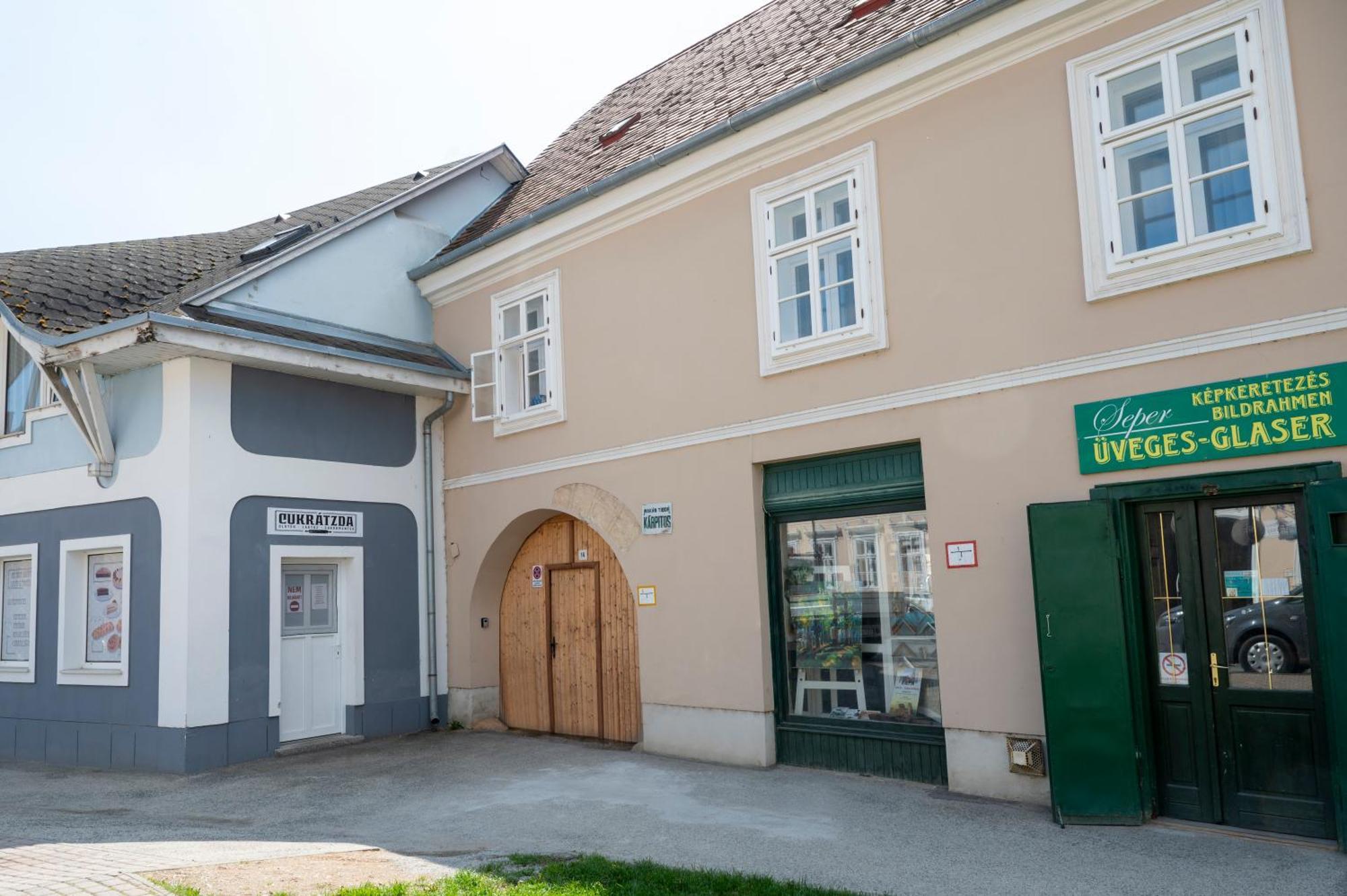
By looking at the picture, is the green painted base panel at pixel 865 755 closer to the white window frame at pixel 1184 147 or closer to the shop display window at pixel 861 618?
the shop display window at pixel 861 618

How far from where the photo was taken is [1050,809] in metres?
7.52

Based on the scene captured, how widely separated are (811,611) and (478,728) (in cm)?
530

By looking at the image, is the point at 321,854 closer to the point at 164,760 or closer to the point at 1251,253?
the point at 164,760

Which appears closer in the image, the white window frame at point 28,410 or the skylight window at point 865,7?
the skylight window at point 865,7

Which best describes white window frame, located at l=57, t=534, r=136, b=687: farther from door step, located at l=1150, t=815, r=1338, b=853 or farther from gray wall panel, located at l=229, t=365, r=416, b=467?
door step, located at l=1150, t=815, r=1338, b=853

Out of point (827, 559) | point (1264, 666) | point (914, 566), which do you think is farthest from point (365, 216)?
point (1264, 666)

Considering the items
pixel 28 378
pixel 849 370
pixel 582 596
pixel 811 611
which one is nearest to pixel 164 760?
pixel 582 596

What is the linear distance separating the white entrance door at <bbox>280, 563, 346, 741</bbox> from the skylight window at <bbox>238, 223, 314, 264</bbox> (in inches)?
158

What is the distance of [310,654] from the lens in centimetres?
1202

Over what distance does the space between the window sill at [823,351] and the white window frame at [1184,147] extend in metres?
1.88

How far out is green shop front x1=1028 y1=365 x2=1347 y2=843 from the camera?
21.3ft

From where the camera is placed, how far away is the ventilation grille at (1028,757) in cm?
767

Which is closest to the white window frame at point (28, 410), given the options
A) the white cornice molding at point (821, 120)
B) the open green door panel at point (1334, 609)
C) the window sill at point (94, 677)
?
the window sill at point (94, 677)

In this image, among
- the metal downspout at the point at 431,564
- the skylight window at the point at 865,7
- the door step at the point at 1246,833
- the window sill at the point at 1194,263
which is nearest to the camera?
the door step at the point at 1246,833
